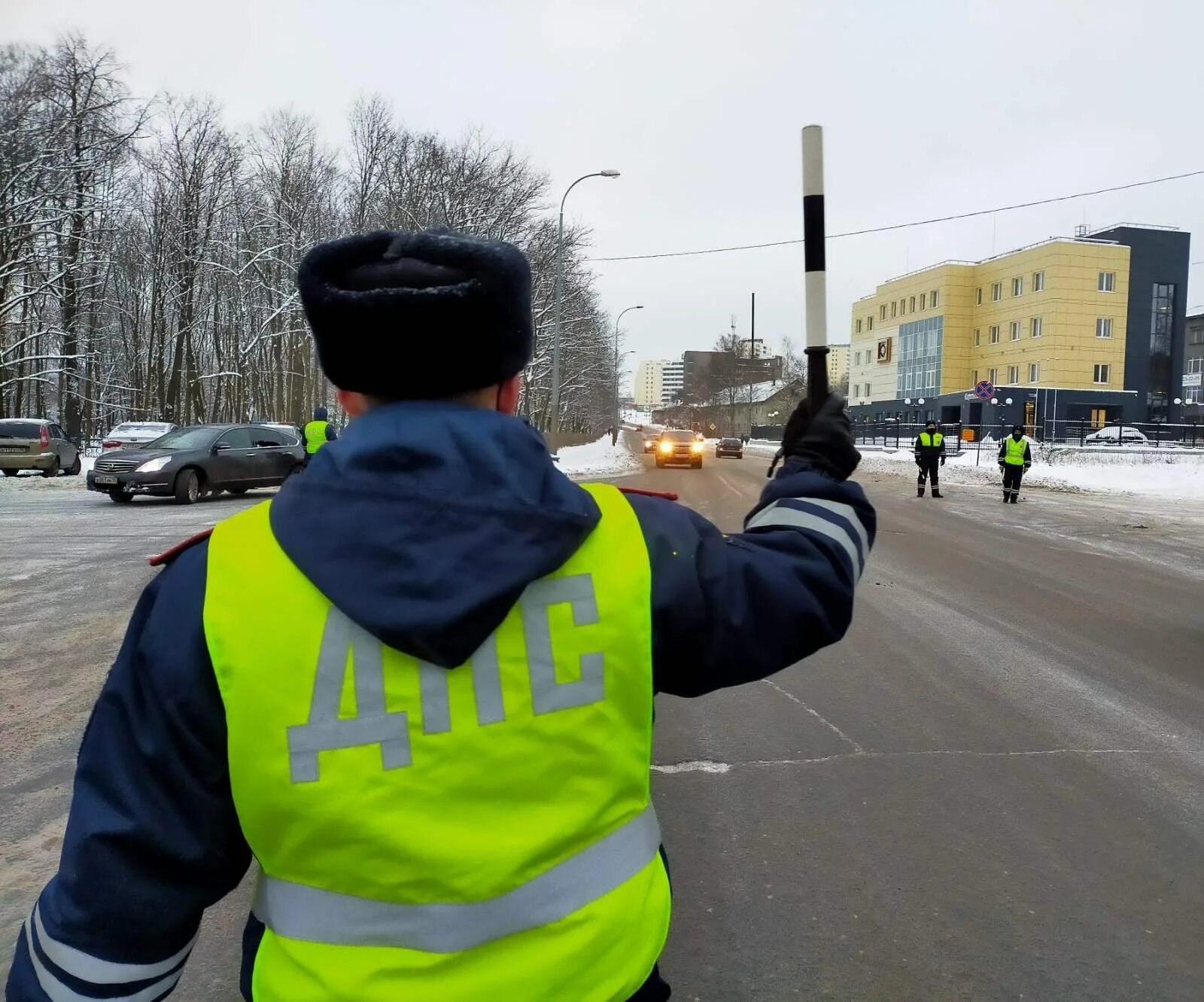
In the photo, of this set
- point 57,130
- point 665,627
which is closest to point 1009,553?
point 665,627

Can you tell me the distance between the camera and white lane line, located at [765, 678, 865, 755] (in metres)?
4.93

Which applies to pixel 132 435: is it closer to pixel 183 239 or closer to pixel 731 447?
pixel 183 239

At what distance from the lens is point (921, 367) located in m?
77.9

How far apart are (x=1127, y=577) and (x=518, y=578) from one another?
441 inches

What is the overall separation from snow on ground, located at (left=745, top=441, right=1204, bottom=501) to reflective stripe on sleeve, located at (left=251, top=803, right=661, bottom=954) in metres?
25.7

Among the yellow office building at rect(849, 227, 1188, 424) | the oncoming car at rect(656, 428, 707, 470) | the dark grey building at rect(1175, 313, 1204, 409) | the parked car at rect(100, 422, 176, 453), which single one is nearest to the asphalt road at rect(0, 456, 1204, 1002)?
the parked car at rect(100, 422, 176, 453)

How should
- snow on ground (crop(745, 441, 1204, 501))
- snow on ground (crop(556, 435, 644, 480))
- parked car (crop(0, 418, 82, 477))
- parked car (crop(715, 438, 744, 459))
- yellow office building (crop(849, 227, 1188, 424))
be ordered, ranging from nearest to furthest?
parked car (crop(0, 418, 82, 477)) < snow on ground (crop(745, 441, 1204, 501)) < snow on ground (crop(556, 435, 644, 480)) < parked car (crop(715, 438, 744, 459)) < yellow office building (crop(849, 227, 1188, 424))

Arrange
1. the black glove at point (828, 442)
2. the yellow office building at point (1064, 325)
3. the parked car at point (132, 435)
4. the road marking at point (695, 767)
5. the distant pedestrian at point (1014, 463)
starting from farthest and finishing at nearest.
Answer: the yellow office building at point (1064, 325)
the parked car at point (132, 435)
the distant pedestrian at point (1014, 463)
the road marking at point (695, 767)
the black glove at point (828, 442)

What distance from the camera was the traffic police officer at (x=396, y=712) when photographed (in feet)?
3.97

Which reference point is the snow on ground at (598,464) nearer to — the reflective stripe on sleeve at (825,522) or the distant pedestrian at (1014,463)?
the distant pedestrian at (1014,463)

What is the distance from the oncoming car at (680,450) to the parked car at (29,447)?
22281 mm

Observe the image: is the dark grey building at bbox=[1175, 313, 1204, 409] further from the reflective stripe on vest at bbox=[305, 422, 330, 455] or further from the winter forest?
the reflective stripe on vest at bbox=[305, 422, 330, 455]

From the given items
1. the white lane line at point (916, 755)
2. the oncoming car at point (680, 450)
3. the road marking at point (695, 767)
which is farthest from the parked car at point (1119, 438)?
the road marking at point (695, 767)

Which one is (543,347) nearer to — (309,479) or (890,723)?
(890,723)
